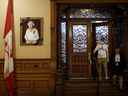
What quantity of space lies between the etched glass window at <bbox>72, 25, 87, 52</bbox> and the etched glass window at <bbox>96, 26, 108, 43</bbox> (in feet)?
1.56

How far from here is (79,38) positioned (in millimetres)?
13055

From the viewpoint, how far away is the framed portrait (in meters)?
10.4

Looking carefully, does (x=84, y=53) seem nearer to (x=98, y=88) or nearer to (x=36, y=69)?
(x=98, y=88)

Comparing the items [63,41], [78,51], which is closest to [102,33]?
[78,51]

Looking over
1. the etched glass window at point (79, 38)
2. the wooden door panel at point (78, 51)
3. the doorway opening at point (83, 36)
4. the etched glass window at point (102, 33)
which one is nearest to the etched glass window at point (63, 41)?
the doorway opening at point (83, 36)

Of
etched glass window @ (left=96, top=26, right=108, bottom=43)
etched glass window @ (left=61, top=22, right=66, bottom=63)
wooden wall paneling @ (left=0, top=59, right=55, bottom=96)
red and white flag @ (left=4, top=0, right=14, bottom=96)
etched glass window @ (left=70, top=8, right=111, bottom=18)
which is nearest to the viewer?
red and white flag @ (left=4, top=0, right=14, bottom=96)

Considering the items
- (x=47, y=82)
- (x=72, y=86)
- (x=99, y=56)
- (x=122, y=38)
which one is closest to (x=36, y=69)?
(x=47, y=82)

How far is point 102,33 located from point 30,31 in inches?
138

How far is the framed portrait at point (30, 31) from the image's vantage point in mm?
10406

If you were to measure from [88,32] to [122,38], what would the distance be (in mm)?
1351

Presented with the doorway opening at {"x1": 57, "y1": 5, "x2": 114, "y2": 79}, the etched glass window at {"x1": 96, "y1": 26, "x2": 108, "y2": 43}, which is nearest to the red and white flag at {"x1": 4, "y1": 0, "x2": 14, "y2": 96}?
the doorway opening at {"x1": 57, "y1": 5, "x2": 114, "y2": 79}

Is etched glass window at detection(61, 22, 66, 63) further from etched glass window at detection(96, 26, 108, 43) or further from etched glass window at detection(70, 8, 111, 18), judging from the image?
etched glass window at detection(96, 26, 108, 43)

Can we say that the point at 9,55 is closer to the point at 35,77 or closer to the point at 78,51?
the point at 35,77

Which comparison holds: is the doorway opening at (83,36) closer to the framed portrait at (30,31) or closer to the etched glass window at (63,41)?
the etched glass window at (63,41)
